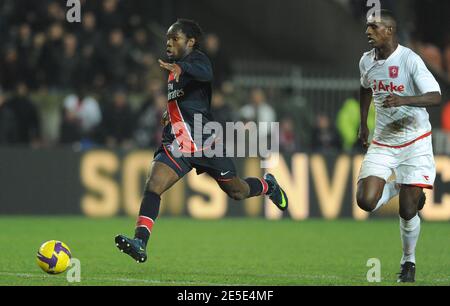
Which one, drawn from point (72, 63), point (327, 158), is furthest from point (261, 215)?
point (72, 63)

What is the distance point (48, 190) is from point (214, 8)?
6.43 m

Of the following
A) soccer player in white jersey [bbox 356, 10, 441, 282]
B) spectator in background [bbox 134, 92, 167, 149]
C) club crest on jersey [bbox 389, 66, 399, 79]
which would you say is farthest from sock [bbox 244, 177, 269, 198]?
spectator in background [bbox 134, 92, 167, 149]

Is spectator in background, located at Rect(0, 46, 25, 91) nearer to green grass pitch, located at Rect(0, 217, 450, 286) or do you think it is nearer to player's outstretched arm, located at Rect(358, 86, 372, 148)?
green grass pitch, located at Rect(0, 217, 450, 286)

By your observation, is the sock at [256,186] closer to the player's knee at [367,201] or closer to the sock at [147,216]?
the sock at [147,216]

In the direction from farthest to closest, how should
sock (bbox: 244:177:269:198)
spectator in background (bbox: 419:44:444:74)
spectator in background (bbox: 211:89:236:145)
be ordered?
spectator in background (bbox: 419:44:444:74), spectator in background (bbox: 211:89:236:145), sock (bbox: 244:177:269:198)

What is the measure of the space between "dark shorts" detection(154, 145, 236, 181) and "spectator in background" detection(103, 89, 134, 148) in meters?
7.94

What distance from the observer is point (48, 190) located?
17.8 meters

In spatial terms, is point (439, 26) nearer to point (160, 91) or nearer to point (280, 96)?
point (280, 96)

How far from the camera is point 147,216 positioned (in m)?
9.95

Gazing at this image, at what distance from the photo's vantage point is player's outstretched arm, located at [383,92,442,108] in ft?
30.6

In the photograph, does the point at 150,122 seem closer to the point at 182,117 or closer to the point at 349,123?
the point at 349,123

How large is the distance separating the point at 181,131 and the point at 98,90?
353 inches

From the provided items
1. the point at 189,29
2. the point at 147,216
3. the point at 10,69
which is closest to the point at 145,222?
the point at 147,216

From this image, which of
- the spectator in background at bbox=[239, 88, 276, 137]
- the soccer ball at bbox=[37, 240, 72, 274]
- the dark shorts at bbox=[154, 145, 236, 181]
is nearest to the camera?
the soccer ball at bbox=[37, 240, 72, 274]
